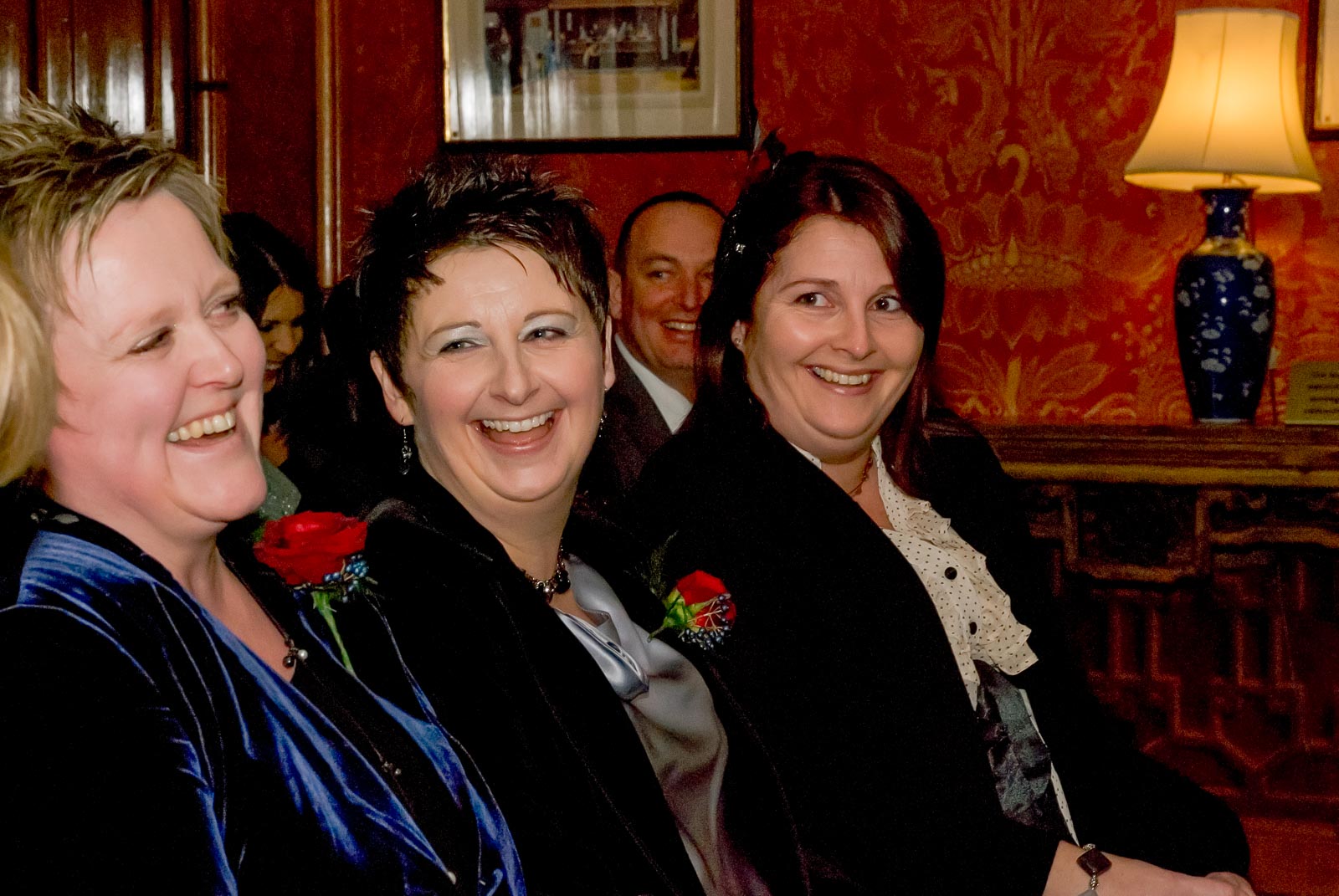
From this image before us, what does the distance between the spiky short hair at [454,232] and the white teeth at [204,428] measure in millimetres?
434

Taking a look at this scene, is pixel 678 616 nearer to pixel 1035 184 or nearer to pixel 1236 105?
pixel 1236 105

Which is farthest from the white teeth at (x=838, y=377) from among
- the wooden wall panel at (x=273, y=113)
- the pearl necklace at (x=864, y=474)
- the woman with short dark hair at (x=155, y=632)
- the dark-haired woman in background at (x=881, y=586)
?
the wooden wall panel at (x=273, y=113)

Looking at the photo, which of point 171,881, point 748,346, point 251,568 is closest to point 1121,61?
point 748,346

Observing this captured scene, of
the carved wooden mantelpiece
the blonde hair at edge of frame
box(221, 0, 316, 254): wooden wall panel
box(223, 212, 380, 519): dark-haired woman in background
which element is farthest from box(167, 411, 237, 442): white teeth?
box(221, 0, 316, 254): wooden wall panel

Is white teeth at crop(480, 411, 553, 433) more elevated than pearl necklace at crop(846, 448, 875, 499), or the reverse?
white teeth at crop(480, 411, 553, 433)

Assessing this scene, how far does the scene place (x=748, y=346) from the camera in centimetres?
208

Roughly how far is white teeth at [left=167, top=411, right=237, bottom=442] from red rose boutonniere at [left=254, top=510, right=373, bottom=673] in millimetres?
172

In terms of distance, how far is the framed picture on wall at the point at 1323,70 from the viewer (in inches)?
134

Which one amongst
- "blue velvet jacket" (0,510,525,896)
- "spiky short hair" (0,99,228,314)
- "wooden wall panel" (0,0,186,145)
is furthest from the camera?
"wooden wall panel" (0,0,186,145)

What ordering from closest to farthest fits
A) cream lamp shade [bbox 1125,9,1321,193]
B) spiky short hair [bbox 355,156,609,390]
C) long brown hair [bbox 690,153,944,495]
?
spiky short hair [bbox 355,156,609,390], long brown hair [bbox 690,153,944,495], cream lamp shade [bbox 1125,9,1321,193]

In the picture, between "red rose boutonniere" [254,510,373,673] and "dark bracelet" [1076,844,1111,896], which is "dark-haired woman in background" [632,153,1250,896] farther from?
"red rose boutonniere" [254,510,373,673]

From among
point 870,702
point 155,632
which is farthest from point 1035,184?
point 155,632

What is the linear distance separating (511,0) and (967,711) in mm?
2794

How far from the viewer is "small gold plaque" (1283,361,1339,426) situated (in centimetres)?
316
